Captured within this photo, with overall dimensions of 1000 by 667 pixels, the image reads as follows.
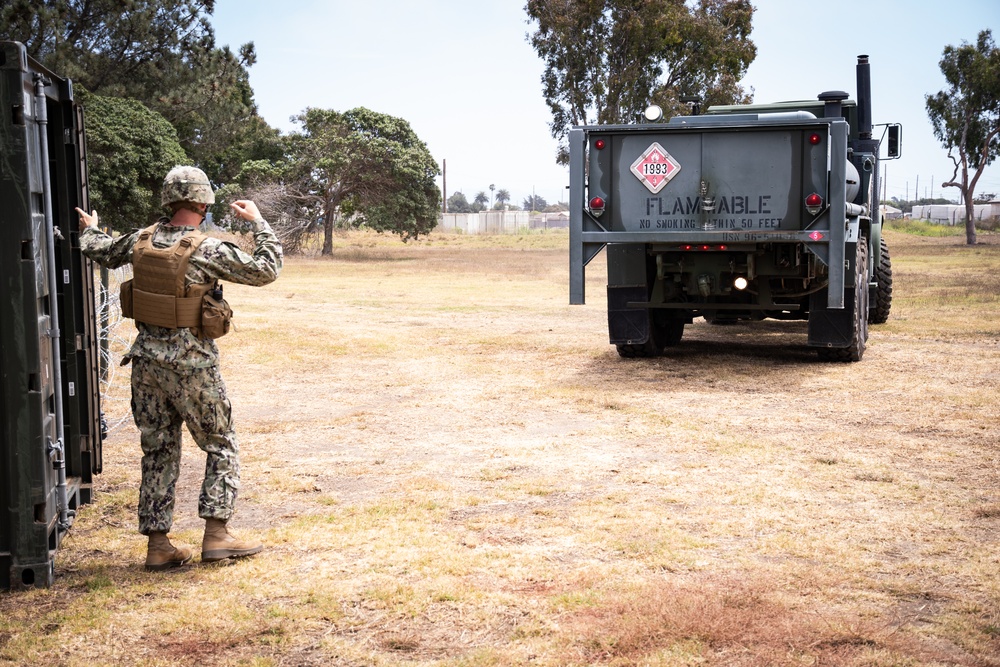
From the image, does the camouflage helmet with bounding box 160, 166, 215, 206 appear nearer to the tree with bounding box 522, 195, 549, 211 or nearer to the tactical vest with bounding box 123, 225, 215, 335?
the tactical vest with bounding box 123, 225, 215, 335

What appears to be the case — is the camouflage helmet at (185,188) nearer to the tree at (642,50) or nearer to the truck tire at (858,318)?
the truck tire at (858,318)

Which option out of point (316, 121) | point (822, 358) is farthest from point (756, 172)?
point (316, 121)

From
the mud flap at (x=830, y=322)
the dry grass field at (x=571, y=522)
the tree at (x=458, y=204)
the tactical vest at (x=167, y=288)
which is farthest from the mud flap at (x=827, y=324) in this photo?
the tree at (x=458, y=204)

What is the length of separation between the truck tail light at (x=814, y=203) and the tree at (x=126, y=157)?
836 inches

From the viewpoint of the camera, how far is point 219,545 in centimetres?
496

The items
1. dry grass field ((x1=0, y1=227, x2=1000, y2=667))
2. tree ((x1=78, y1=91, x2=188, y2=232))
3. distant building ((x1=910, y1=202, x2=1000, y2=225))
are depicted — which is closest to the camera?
dry grass field ((x1=0, y1=227, x2=1000, y2=667))

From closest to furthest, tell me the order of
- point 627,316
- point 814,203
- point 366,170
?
point 814,203, point 627,316, point 366,170

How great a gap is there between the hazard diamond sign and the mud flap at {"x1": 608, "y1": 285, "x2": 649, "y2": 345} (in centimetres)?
122

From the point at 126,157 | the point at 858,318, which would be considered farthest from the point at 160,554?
the point at 126,157

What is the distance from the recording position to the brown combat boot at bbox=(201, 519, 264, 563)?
495 cm

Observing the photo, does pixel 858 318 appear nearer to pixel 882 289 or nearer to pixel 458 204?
pixel 882 289

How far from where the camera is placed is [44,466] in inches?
181

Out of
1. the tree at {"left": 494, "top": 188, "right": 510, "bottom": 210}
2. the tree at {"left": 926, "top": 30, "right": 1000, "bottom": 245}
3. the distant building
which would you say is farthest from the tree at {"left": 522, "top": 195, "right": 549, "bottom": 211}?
the tree at {"left": 926, "top": 30, "right": 1000, "bottom": 245}

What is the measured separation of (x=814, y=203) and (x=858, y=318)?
1848mm
